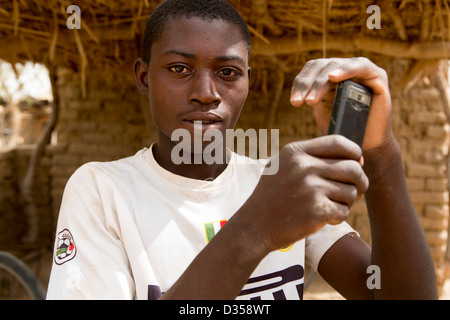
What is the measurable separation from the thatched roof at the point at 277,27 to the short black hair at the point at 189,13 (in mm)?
1198

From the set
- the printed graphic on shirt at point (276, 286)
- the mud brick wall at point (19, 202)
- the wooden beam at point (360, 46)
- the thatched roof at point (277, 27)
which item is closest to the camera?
the printed graphic on shirt at point (276, 286)

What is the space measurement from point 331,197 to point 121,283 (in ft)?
1.61

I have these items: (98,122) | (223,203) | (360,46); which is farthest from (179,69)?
(98,122)

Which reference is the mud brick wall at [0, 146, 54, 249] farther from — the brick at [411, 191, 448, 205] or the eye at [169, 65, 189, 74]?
the eye at [169, 65, 189, 74]

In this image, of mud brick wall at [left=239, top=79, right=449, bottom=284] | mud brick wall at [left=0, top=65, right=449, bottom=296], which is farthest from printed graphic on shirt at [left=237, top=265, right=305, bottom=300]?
mud brick wall at [left=239, top=79, right=449, bottom=284]

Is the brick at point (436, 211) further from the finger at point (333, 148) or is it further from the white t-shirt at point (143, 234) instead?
the finger at point (333, 148)

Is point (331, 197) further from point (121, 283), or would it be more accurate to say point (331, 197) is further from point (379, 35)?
point (379, 35)

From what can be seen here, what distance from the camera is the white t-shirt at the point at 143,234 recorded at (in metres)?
0.87

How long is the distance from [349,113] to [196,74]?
455mm

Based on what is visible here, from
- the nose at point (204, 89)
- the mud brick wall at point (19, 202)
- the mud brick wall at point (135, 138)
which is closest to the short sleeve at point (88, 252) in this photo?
the nose at point (204, 89)

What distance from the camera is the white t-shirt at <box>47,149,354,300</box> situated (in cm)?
87

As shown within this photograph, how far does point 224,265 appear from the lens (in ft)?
2.22

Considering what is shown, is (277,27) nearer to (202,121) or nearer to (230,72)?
(230,72)
